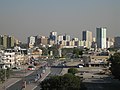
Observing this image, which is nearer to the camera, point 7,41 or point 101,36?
point 7,41

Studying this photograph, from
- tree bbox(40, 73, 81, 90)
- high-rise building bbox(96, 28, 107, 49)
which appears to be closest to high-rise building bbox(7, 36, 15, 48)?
high-rise building bbox(96, 28, 107, 49)

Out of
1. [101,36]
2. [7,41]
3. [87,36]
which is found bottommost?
[7,41]

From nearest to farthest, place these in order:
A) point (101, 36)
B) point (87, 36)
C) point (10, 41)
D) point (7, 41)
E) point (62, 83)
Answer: point (62, 83) < point (7, 41) < point (10, 41) < point (101, 36) < point (87, 36)

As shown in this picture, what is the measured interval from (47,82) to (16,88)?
610 cm

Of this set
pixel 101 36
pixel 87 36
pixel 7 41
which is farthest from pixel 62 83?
pixel 87 36

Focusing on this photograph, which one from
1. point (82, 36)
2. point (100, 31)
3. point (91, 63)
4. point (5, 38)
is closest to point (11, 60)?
point (91, 63)

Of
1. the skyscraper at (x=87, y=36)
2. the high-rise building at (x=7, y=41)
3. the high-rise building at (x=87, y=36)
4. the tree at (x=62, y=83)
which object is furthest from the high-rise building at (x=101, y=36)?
the tree at (x=62, y=83)

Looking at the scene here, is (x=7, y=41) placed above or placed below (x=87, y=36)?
below

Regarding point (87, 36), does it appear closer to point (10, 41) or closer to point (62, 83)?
point (10, 41)

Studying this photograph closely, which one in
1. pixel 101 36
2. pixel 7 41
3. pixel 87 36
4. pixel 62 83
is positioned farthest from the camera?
pixel 87 36

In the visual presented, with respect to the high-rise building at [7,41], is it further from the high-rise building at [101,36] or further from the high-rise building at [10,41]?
the high-rise building at [101,36]

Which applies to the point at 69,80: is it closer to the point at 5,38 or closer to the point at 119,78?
the point at 119,78

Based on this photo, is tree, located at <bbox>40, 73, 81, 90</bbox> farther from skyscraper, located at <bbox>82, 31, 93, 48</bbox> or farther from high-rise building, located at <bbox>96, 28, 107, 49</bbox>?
skyscraper, located at <bbox>82, 31, 93, 48</bbox>

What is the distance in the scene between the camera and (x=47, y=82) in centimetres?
1819
